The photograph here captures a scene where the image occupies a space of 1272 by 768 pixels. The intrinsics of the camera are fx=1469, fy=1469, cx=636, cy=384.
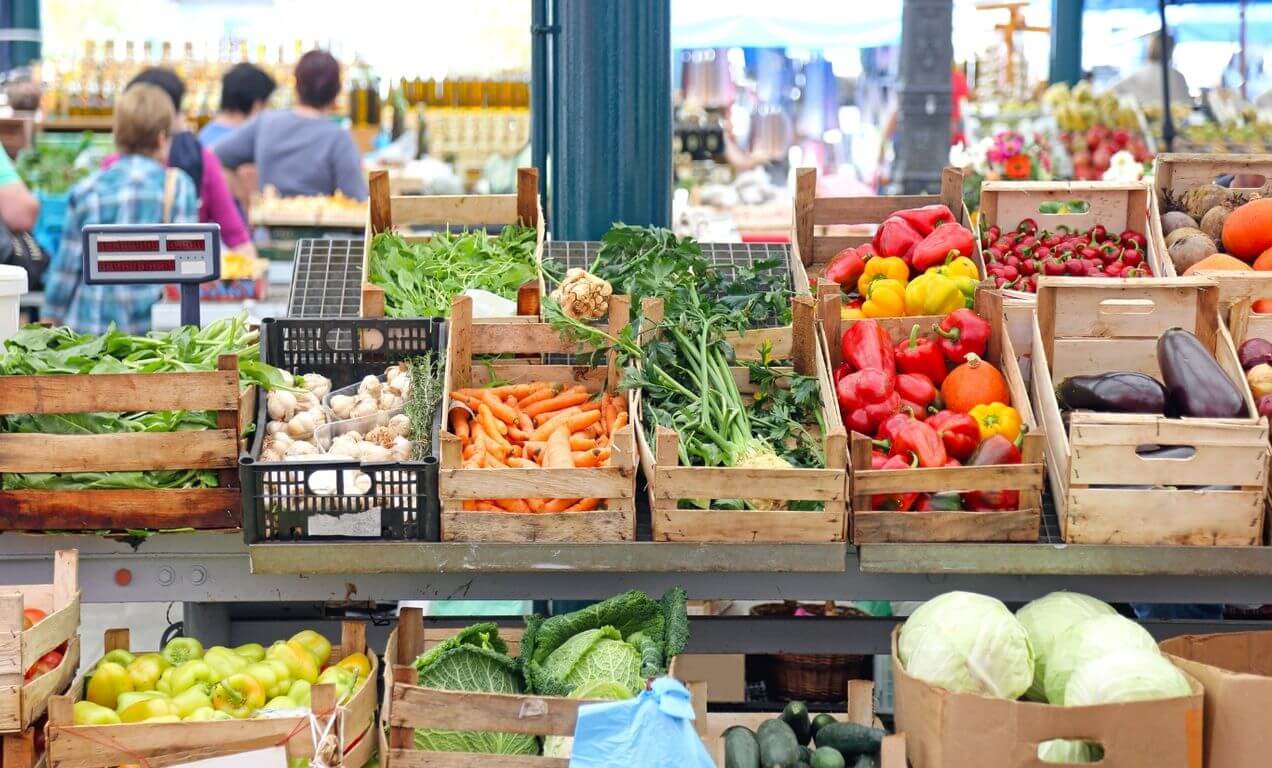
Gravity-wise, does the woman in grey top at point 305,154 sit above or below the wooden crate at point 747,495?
above

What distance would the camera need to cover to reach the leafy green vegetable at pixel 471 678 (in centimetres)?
302

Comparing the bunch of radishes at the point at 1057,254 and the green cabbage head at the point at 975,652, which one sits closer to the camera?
the green cabbage head at the point at 975,652

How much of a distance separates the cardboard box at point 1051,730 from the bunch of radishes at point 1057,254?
59.9 inches

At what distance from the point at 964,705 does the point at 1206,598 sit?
95cm

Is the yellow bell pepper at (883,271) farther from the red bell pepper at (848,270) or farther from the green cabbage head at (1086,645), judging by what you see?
the green cabbage head at (1086,645)

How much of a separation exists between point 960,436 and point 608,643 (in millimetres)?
982

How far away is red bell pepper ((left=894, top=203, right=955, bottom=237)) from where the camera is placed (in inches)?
Answer: 172

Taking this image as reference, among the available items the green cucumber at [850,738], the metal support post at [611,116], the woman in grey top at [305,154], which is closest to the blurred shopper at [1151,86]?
the woman in grey top at [305,154]

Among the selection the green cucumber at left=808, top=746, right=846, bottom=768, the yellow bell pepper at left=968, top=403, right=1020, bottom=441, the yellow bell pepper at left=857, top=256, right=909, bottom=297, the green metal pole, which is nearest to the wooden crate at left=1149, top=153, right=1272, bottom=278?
the yellow bell pepper at left=857, top=256, right=909, bottom=297

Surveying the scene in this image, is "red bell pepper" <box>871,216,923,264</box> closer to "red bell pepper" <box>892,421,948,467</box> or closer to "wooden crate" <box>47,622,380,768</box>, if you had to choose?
"red bell pepper" <box>892,421,948,467</box>

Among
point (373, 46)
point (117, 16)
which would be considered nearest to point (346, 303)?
point (373, 46)

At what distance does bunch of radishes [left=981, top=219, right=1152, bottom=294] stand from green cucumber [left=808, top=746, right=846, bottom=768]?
1.57 metres

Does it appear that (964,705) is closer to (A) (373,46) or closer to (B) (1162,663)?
(B) (1162,663)

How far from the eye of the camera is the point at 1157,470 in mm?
3270
